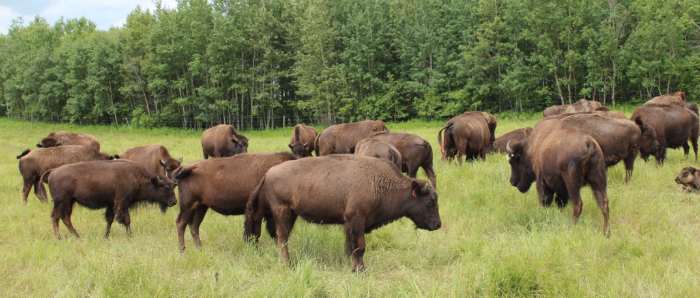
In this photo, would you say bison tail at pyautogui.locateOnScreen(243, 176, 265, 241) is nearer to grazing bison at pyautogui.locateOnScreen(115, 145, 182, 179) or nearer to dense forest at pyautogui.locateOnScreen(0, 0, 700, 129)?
grazing bison at pyautogui.locateOnScreen(115, 145, 182, 179)

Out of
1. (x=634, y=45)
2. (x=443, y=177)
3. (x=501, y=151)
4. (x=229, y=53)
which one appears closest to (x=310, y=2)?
(x=229, y=53)

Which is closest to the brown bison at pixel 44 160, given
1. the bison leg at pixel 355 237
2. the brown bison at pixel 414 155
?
the brown bison at pixel 414 155

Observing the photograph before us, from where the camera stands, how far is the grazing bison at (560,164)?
6.12 m

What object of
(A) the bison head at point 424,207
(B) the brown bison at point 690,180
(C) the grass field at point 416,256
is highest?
A: (A) the bison head at point 424,207

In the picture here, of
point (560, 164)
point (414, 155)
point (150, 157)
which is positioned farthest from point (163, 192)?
point (560, 164)

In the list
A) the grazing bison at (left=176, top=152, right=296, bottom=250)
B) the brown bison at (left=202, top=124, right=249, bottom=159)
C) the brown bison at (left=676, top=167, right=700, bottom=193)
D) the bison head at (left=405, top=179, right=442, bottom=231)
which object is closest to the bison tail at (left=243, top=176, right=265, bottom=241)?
the grazing bison at (left=176, top=152, right=296, bottom=250)

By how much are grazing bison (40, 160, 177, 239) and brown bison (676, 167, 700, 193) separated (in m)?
9.20

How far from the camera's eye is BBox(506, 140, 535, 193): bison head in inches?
302

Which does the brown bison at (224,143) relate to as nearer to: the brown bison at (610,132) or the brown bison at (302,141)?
the brown bison at (302,141)

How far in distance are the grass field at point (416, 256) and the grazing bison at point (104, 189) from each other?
0.41m

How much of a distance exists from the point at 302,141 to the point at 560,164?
10603mm

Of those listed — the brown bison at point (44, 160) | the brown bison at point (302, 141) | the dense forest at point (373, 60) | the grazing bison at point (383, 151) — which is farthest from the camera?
the dense forest at point (373, 60)

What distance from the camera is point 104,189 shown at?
738cm

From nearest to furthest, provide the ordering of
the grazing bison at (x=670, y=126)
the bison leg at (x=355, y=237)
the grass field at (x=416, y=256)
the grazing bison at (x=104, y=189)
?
the grass field at (x=416, y=256) < the bison leg at (x=355, y=237) < the grazing bison at (x=104, y=189) < the grazing bison at (x=670, y=126)
